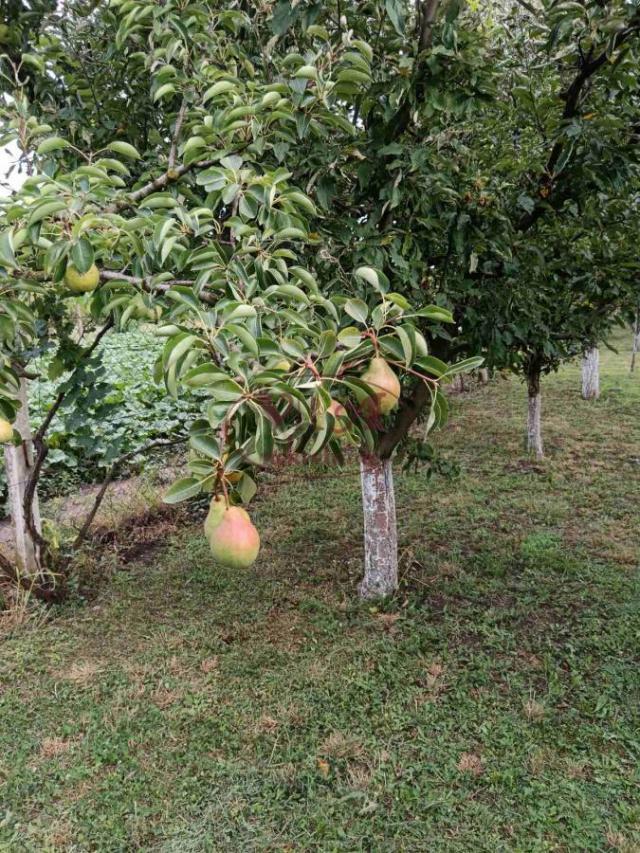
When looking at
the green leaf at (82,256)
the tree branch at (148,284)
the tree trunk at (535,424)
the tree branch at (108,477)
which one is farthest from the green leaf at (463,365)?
the tree trunk at (535,424)

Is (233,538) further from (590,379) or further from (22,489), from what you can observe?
(590,379)

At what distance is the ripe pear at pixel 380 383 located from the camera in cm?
112

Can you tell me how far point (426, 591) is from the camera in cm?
351

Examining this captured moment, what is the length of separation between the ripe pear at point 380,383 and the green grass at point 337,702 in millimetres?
1585

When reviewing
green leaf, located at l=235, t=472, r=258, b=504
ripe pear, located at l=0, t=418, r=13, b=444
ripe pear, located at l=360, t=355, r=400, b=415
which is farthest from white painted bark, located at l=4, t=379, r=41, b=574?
ripe pear, located at l=360, t=355, r=400, b=415

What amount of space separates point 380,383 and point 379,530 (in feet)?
7.69

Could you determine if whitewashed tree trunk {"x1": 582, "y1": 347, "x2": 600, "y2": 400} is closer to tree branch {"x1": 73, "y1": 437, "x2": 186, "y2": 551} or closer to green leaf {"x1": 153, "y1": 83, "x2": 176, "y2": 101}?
tree branch {"x1": 73, "y1": 437, "x2": 186, "y2": 551}

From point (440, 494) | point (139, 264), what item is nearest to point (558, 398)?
point (440, 494)

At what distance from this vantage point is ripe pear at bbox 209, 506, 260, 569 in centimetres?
110

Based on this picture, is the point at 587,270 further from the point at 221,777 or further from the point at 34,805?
the point at 34,805

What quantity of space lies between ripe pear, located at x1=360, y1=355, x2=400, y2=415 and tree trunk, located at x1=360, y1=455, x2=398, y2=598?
2.13 metres

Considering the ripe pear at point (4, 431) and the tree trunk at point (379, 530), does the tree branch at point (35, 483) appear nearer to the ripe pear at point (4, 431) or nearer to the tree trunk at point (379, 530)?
the tree trunk at point (379, 530)

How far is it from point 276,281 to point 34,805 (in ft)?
6.59

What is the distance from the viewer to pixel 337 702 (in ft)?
8.48
